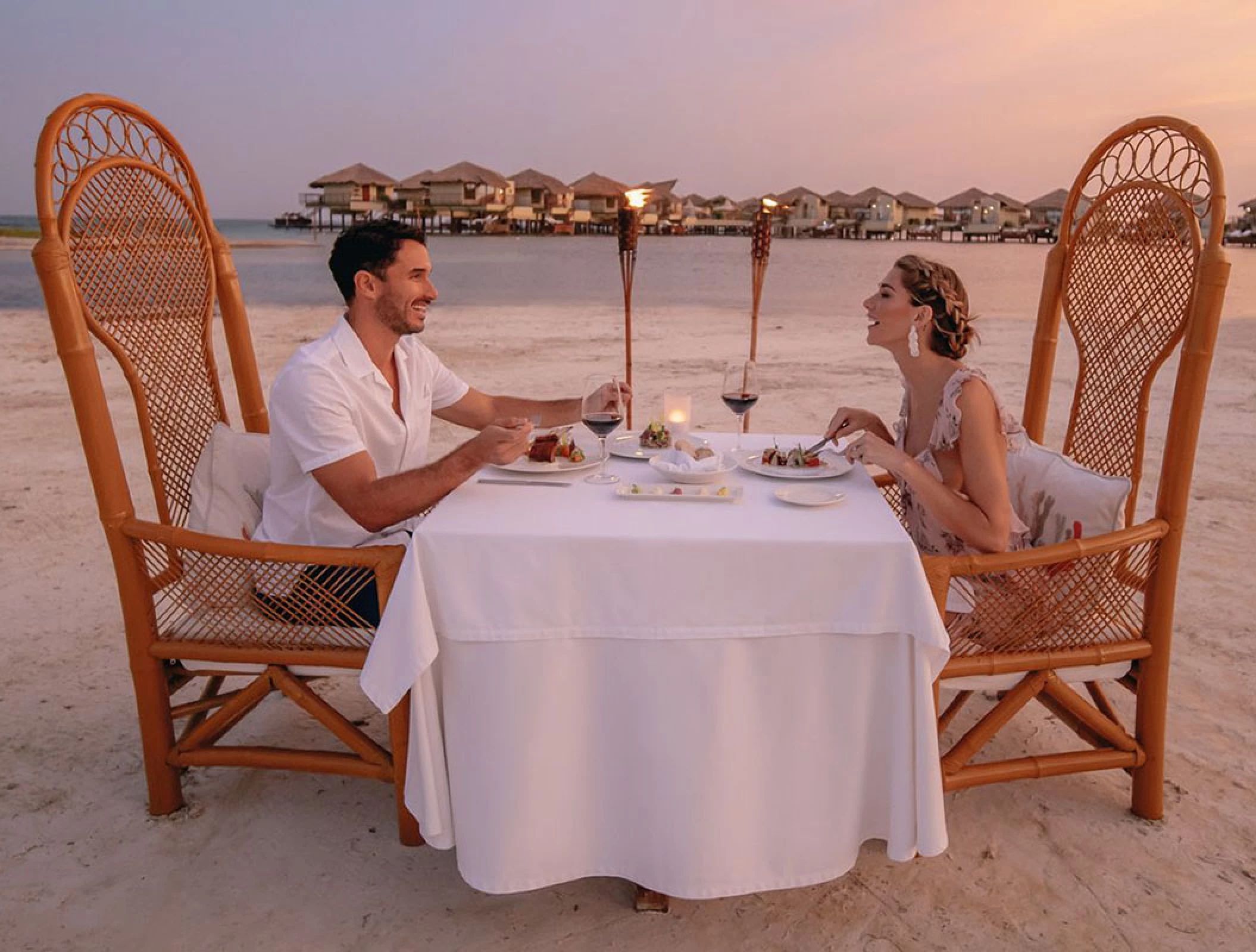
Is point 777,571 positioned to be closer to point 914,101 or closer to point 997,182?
point 914,101

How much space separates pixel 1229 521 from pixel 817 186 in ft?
253

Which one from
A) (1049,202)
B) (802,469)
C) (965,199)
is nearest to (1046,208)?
(1049,202)

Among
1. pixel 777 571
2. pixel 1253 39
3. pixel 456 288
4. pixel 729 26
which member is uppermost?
pixel 729 26

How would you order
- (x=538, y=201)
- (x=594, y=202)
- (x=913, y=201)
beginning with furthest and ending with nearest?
(x=913, y=201) < (x=594, y=202) < (x=538, y=201)

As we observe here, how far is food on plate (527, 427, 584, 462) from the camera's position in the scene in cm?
209

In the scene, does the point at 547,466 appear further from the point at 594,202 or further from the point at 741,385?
the point at 594,202

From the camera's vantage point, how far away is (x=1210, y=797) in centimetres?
226

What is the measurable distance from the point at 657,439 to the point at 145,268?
144 cm

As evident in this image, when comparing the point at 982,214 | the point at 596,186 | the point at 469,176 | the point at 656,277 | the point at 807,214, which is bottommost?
the point at 656,277

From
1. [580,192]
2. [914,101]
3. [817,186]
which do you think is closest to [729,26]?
[914,101]

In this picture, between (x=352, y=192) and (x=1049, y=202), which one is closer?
(x=352, y=192)

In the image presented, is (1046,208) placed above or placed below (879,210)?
below

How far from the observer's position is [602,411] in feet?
6.55

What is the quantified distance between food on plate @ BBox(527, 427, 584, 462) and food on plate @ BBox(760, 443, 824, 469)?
0.45 meters
